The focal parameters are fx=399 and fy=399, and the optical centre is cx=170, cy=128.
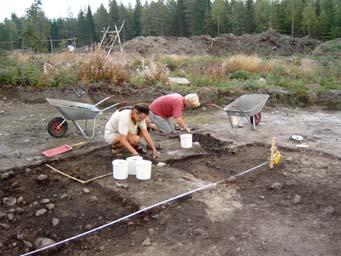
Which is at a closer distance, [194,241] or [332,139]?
[194,241]

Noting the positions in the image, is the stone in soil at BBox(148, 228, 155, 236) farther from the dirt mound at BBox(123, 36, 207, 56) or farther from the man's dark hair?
the dirt mound at BBox(123, 36, 207, 56)

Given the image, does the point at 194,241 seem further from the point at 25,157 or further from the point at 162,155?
the point at 25,157

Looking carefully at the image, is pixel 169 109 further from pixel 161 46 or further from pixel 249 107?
pixel 161 46

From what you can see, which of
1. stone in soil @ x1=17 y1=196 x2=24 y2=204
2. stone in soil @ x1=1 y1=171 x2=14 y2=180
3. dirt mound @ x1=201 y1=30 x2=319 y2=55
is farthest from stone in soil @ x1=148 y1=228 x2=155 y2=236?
dirt mound @ x1=201 y1=30 x2=319 y2=55

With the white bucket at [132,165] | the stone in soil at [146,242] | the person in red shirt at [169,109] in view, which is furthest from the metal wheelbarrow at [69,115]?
the stone in soil at [146,242]

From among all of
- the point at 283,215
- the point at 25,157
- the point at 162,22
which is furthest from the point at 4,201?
the point at 162,22

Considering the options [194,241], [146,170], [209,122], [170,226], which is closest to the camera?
[194,241]

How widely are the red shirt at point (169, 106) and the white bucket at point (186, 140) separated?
1.12ft

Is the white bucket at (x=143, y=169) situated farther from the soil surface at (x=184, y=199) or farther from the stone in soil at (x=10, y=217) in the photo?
the stone in soil at (x=10, y=217)

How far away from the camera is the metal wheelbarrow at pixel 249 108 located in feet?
22.6

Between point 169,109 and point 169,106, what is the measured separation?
2.0 inches

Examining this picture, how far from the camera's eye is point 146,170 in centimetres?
455

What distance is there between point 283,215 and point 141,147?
2449 millimetres

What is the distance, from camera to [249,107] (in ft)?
24.0
